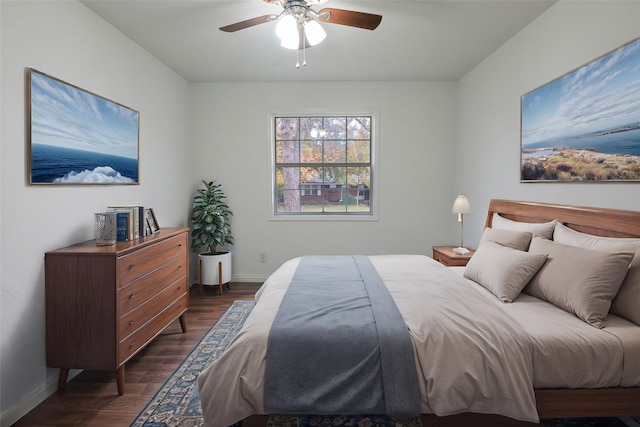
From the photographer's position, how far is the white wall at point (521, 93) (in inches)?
86.4

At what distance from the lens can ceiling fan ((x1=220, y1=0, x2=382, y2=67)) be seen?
221 cm

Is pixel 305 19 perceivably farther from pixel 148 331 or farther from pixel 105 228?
pixel 148 331

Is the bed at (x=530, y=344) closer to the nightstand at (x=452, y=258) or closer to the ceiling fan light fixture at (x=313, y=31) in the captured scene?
the nightstand at (x=452, y=258)

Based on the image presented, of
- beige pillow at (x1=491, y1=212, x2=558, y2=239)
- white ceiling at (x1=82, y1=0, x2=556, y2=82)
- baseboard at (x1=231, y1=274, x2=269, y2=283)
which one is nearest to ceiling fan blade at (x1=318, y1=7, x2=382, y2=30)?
white ceiling at (x1=82, y1=0, x2=556, y2=82)

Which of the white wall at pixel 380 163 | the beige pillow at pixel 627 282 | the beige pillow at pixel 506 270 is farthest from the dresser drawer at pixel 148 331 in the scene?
the beige pillow at pixel 627 282

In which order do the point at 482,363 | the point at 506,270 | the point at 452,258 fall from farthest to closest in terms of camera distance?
the point at 452,258 → the point at 506,270 → the point at 482,363

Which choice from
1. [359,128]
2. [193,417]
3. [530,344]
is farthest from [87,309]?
[359,128]

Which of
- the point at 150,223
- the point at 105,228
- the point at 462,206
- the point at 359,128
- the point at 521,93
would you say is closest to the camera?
the point at 105,228

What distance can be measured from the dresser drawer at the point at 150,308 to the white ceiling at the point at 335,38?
2.16 meters

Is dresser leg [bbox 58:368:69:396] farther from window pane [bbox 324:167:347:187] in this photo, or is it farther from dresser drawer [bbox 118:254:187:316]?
window pane [bbox 324:167:347:187]

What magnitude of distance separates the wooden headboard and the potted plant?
3.11 meters

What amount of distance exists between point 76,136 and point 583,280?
324 cm

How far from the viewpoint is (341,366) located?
1599 mm

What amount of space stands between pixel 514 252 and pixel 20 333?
3.05m
